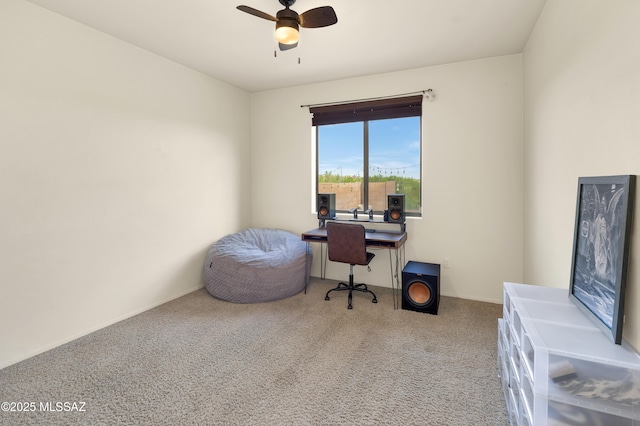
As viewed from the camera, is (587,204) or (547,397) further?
(587,204)

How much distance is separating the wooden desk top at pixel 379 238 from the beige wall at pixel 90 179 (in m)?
1.40

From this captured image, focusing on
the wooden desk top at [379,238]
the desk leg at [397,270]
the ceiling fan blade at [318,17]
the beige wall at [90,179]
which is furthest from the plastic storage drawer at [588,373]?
the beige wall at [90,179]

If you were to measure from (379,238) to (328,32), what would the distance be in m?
1.98

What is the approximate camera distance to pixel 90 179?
2.61m

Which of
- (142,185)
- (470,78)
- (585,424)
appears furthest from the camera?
(470,78)

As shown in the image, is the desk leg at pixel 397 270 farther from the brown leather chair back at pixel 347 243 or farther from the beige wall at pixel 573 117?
the beige wall at pixel 573 117

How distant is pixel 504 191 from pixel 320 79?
2500mm

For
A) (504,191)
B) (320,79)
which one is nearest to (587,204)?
(504,191)

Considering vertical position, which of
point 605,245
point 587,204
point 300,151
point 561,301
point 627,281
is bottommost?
point 561,301

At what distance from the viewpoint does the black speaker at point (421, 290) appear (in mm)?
2943

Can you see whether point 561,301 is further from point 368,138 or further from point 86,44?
point 86,44

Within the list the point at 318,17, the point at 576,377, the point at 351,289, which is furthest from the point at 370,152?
the point at 576,377

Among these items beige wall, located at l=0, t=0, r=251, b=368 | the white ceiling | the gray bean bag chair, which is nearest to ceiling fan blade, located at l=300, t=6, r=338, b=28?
the white ceiling

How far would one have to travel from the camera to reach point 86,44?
2570 millimetres
